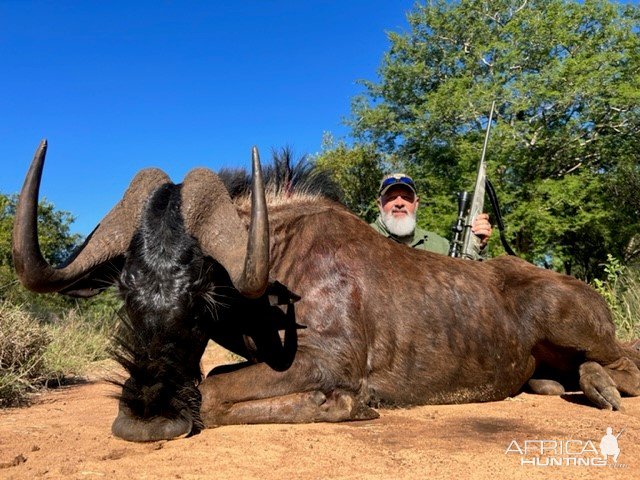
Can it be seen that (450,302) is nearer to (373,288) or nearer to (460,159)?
(373,288)

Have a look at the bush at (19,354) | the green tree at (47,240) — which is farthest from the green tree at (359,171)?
the bush at (19,354)

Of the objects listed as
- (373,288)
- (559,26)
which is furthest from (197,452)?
(559,26)

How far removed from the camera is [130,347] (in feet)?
10.9

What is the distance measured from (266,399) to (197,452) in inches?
32.5

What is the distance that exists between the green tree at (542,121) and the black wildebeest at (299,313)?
576 inches

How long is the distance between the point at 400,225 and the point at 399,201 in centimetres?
31

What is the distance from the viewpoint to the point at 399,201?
24.6 ft

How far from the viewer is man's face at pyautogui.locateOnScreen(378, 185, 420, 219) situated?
24.6ft

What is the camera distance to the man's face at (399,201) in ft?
24.6

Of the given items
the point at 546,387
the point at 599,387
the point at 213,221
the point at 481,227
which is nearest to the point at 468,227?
the point at 481,227

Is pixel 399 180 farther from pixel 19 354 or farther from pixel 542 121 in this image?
pixel 542 121

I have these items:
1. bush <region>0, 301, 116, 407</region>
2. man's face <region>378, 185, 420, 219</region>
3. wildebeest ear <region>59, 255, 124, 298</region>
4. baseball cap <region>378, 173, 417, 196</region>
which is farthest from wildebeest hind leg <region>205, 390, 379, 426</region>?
baseball cap <region>378, 173, 417, 196</region>

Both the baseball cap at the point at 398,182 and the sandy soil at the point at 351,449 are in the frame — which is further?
the baseball cap at the point at 398,182

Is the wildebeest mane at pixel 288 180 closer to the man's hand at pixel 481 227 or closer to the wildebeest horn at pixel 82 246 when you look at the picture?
the wildebeest horn at pixel 82 246
